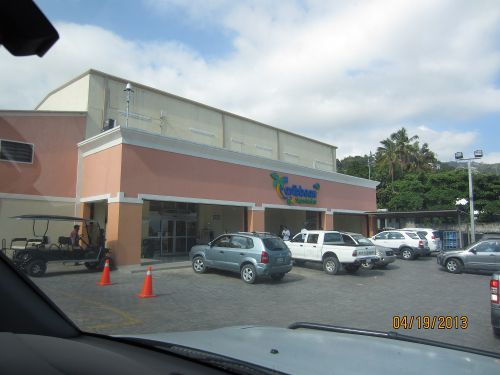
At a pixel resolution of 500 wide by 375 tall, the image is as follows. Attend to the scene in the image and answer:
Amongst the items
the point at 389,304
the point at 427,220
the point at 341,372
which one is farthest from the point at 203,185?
the point at 427,220

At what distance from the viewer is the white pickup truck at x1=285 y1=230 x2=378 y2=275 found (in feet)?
56.5

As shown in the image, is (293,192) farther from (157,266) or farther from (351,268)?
(157,266)


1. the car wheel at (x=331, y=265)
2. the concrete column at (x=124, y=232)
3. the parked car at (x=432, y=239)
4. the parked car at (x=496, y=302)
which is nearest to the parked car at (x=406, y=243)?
the parked car at (x=432, y=239)

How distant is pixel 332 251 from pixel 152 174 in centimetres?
852

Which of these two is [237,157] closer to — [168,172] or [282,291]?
[168,172]

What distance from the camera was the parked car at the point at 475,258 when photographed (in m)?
17.5

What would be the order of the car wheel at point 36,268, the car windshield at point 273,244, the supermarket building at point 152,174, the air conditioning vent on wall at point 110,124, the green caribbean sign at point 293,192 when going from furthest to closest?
the green caribbean sign at point 293,192 → the air conditioning vent on wall at point 110,124 → the supermarket building at point 152,174 → the car windshield at point 273,244 → the car wheel at point 36,268

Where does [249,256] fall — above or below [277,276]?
above

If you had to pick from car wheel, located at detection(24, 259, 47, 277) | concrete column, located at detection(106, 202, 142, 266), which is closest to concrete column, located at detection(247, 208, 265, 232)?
concrete column, located at detection(106, 202, 142, 266)

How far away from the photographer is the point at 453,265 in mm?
18531

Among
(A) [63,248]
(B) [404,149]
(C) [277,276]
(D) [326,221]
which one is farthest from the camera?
(B) [404,149]

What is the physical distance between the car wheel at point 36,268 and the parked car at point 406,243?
1942 cm

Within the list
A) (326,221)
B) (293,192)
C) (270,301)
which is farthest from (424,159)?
(270,301)

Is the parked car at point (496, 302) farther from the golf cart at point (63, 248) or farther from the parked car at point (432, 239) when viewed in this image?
the parked car at point (432, 239)
